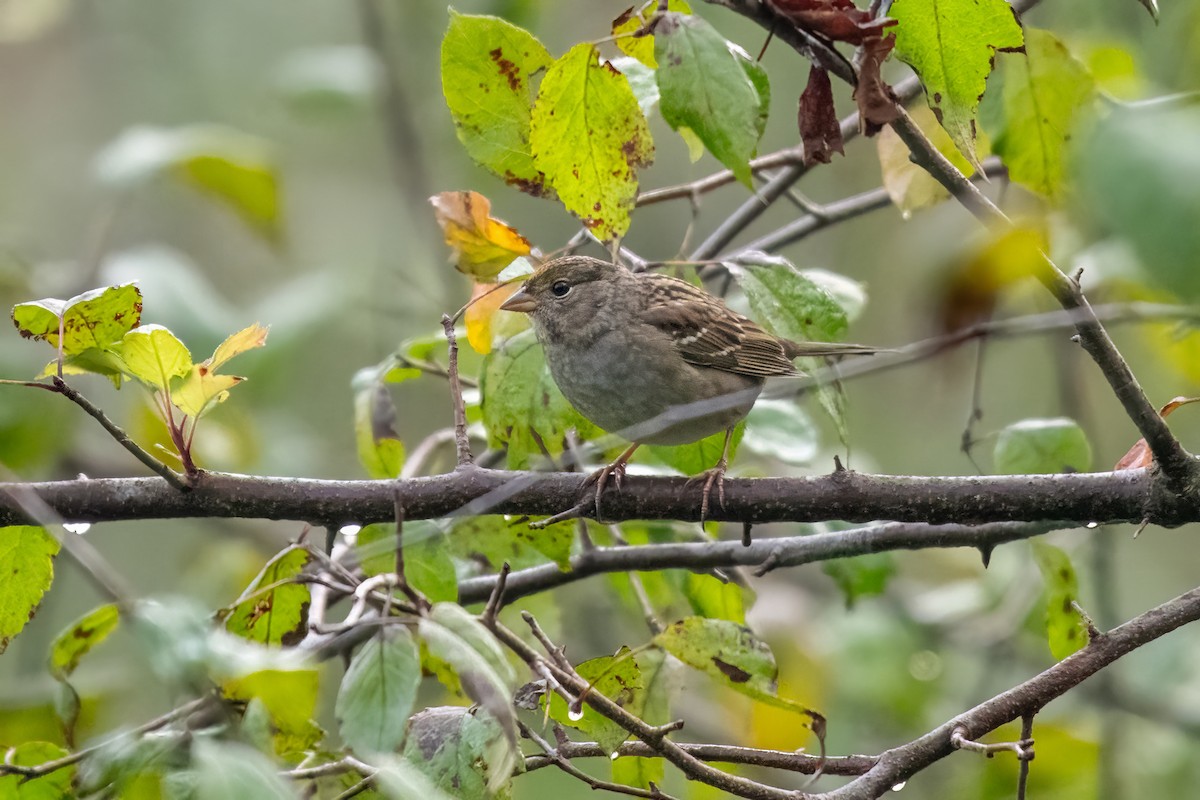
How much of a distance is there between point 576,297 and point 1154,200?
270 cm

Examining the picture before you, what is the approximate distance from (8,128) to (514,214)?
3.64 metres

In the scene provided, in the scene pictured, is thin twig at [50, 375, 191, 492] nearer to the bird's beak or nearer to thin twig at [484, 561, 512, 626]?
thin twig at [484, 561, 512, 626]

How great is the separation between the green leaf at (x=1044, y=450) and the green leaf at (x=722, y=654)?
0.79m

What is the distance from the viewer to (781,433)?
113 inches

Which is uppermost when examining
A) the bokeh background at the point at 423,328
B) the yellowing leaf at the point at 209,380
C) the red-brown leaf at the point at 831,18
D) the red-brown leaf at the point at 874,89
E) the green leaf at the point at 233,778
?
the red-brown leaf at the point at 831,18

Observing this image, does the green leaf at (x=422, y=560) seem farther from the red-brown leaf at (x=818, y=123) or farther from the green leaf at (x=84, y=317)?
the red-brown leaf at (x=818, y=123)

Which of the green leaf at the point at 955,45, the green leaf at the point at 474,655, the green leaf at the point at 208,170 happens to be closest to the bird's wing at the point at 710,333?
the green leaf at the point at 208,170

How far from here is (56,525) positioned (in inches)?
62.4

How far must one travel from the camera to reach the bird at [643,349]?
2.91m

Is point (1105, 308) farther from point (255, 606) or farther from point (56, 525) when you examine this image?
point (56, 525)

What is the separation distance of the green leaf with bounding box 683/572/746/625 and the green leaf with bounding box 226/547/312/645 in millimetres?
895

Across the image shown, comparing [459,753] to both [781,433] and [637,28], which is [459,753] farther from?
[781,433]

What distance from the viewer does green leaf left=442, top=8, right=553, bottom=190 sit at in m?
2.07

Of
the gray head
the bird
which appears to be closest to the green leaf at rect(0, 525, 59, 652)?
the bird
